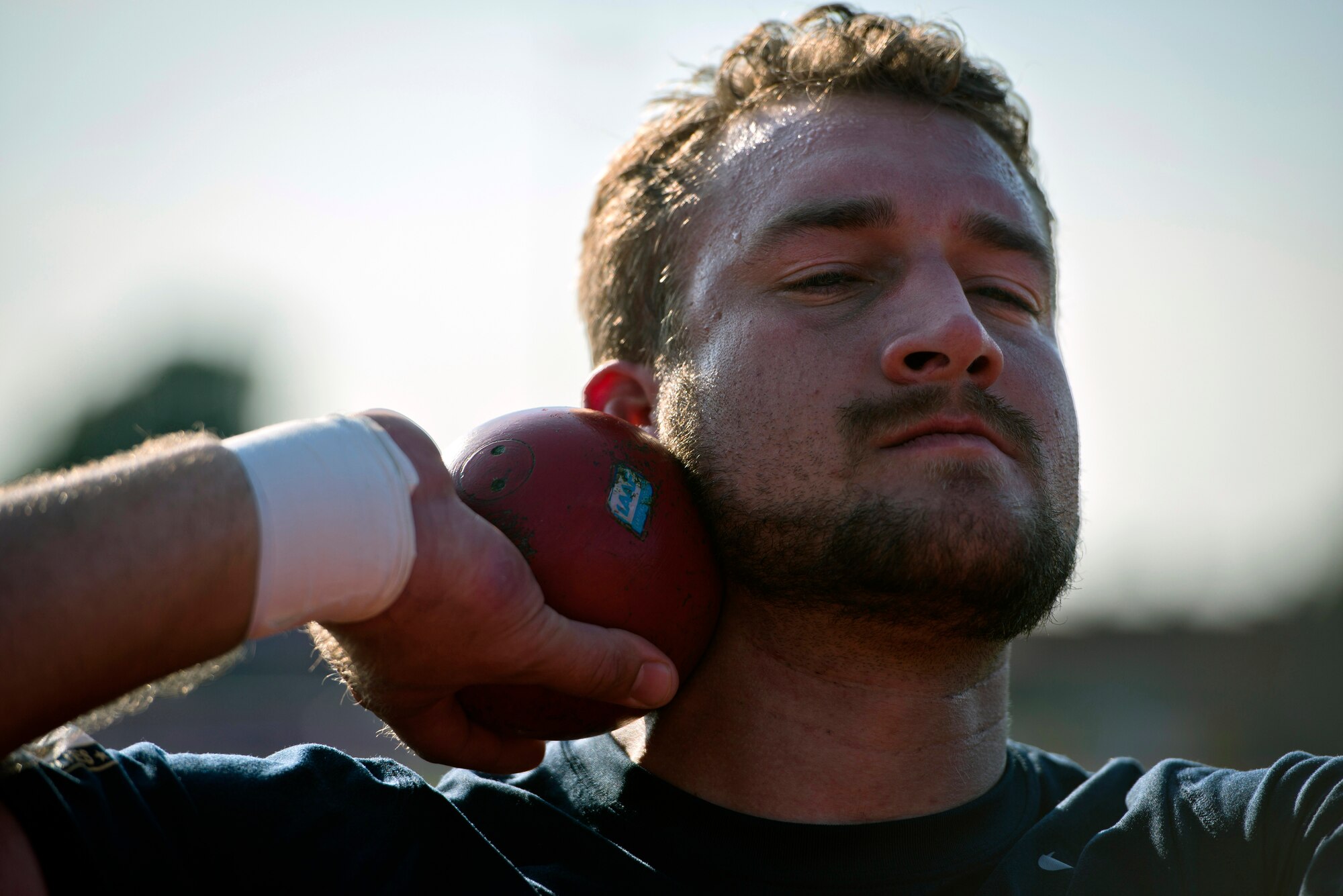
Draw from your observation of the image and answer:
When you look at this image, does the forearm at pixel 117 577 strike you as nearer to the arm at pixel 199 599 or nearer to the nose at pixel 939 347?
the arm at pixel 199 599

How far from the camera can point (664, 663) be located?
2037 millimetres

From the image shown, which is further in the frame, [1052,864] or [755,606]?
[755,606]

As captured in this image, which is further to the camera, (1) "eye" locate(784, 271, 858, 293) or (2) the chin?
(1) "eye" locate(784, 271, 858, 293)

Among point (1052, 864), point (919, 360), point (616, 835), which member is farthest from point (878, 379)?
point (616, 835)

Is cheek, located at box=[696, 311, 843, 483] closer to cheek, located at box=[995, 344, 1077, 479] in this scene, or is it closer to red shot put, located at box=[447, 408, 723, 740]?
red shot put, located at box=[447, 408, 723, 740]

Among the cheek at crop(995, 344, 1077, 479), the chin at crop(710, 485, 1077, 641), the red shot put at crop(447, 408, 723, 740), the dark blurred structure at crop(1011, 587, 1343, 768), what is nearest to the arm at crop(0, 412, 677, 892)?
the red shot put at crop(447, 408, 723, 740)

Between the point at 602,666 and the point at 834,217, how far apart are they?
50.9 inches

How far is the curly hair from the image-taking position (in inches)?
119

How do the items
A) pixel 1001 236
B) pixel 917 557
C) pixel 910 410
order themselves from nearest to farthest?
1. pixel 917 557
2. pixel 910 410
3. pixel 1001 236

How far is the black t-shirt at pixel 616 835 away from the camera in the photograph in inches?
73.6

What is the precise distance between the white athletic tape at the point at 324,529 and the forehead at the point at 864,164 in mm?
1391

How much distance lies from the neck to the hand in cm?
53

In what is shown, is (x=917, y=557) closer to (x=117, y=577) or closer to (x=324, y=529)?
(x=324, y=529)

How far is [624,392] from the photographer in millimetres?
3039
